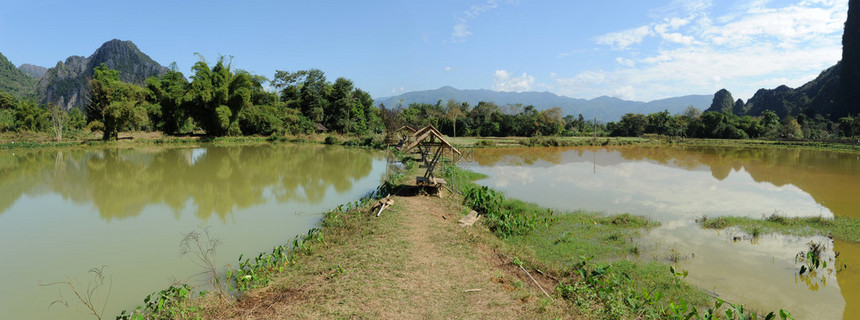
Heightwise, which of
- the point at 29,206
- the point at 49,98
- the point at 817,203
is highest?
the point at 49,98

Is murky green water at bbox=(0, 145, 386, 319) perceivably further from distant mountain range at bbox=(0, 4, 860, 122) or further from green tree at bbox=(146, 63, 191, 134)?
distant mountain range at bbox=(0, 4, 860, 122)

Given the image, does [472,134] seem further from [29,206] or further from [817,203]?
[29,206]

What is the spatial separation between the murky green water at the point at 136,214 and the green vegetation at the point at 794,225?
375 inches

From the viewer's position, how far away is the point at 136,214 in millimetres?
8969

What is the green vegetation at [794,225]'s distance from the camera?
25.6 feet

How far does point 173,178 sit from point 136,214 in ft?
18.4

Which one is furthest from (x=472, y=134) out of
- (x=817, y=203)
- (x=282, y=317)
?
(x=282, y=317)

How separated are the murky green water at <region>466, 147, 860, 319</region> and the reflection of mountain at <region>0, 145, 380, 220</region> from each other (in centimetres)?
697

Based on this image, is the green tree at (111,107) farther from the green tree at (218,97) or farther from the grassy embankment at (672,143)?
the grassy embankment at (672,143)

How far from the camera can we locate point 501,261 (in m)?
5.62

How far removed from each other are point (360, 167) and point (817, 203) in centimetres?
1665

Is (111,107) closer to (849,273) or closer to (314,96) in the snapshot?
(314,96)

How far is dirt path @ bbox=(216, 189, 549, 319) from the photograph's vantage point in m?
3.90

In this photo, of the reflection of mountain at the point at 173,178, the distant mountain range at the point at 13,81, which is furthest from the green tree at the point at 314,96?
the distant mountain range at the point at 13,81
